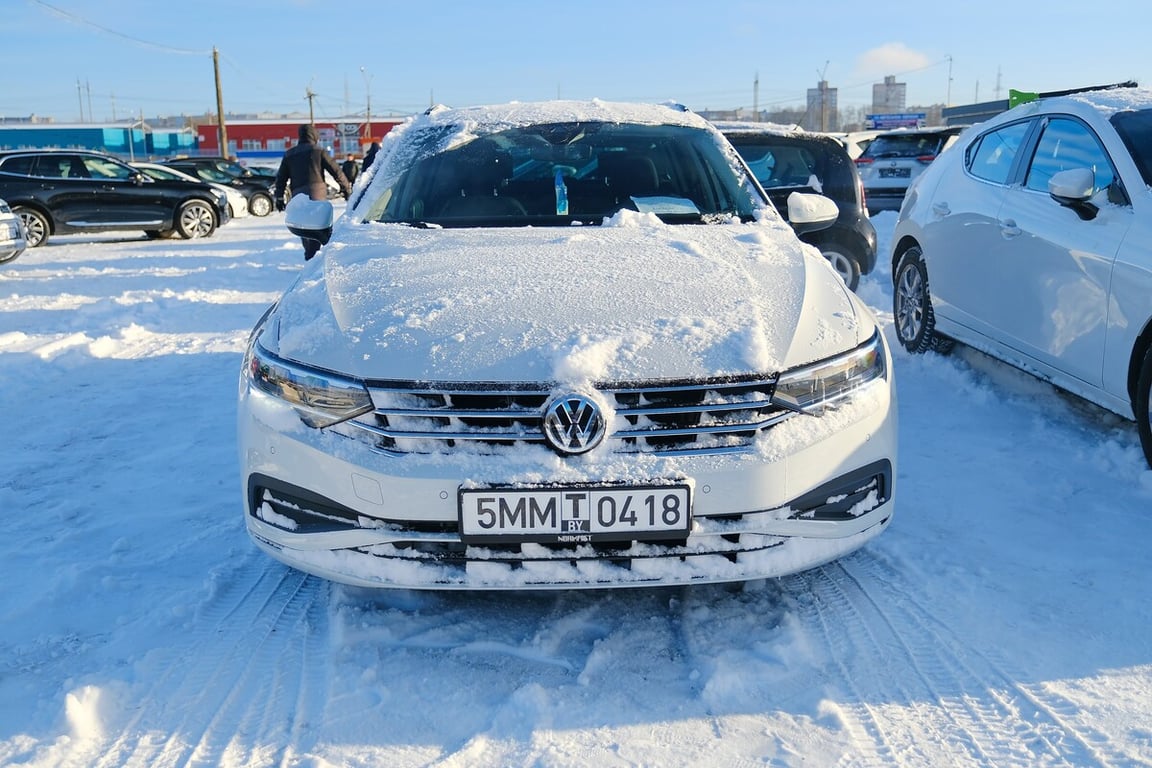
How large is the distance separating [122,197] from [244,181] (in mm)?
8637

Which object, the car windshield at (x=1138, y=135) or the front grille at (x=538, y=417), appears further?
the car windshield at (x=1138, y=135)

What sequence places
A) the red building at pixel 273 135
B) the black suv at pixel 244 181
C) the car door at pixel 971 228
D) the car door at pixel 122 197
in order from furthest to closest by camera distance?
the red building at pixel 273 135
the black suv at pixel 244 181
the car door at pixel 122 197
the car door at pixel 971 228

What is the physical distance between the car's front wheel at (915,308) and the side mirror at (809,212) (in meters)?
2.25

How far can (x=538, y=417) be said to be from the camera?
98.2 inches

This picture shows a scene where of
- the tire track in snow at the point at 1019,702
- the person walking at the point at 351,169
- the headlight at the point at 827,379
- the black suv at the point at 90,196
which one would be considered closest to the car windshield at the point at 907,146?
the person walking at the point at 351,169

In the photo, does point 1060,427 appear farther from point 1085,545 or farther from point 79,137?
point 79,137

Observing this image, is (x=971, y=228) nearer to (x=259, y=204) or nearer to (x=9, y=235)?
(x=9, y=235)

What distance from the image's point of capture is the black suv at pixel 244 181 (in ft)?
80.9

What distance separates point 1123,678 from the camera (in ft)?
8.43

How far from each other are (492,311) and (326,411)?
55cm

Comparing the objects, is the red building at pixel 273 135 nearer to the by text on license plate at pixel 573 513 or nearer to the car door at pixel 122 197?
the car door at pixel 122 197

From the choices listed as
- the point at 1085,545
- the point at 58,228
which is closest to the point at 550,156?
the point at 1085,545

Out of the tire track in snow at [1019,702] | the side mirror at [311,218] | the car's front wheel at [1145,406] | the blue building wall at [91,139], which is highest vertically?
the blue building wall at [91,139]

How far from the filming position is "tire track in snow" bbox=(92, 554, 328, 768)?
89.9 inches
